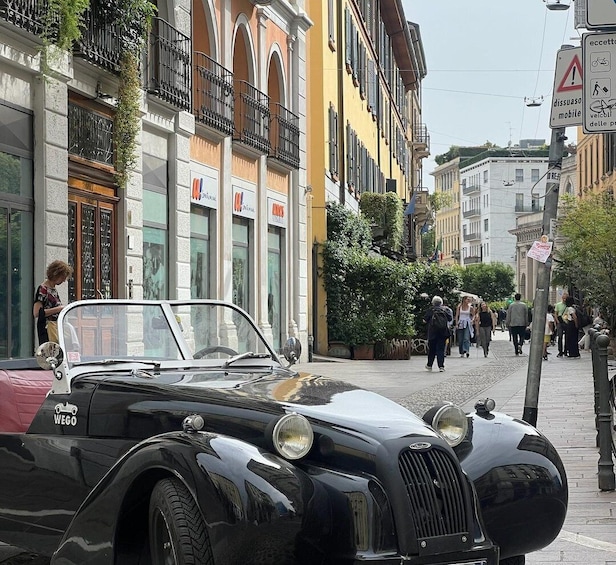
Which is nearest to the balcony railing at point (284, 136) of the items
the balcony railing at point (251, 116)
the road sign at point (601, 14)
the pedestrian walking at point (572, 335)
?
the balcony railing at point (251, 116)

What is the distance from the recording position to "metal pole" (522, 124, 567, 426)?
1169 centimetres

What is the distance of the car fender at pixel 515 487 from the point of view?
18.9ft

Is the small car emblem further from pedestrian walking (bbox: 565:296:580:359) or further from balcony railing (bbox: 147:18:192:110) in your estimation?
pedestrian walking (bbox: 565:296:580:359)

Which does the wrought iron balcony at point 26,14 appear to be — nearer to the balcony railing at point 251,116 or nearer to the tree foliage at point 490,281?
the balcony railing at point 251,116

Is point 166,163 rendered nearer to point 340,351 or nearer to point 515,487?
point 340,351

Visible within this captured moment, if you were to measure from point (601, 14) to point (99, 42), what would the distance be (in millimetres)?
9357

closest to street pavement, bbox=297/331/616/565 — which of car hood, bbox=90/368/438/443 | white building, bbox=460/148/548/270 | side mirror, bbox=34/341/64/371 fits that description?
car hood, bbox=90/368/438/443

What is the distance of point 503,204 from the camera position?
158m

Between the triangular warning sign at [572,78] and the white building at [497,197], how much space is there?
143 m

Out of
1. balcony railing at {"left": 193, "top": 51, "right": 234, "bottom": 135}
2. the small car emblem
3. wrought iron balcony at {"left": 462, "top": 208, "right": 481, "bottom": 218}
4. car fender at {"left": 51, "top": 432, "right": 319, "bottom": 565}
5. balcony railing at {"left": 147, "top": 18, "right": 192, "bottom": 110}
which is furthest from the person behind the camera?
wrought iron balcony at {"left": 462, "top": 208, "right": 481, "bottom": 218}

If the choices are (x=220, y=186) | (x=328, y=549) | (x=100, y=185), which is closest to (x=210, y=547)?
(x=328, y=549)

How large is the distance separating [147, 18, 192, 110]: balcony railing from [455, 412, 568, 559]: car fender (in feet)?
44.3

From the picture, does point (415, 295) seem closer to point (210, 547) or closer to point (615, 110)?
point (615, 110)

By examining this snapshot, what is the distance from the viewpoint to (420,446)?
5.19m
